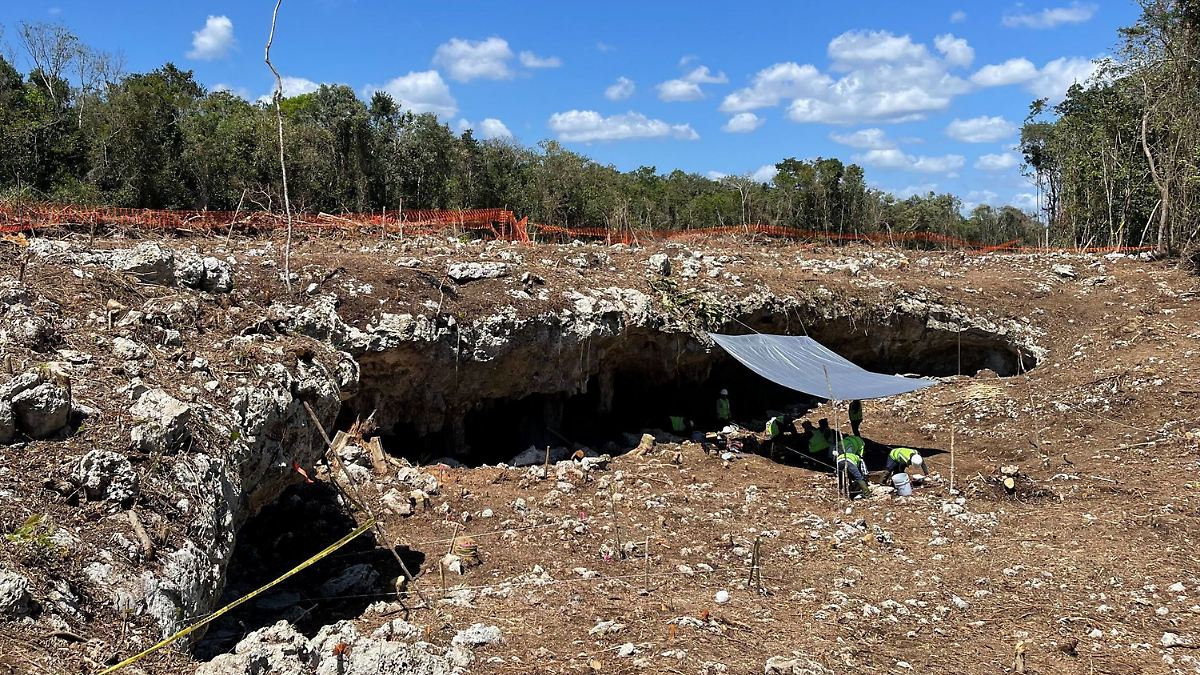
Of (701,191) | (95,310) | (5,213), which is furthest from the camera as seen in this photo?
A: (701,191)

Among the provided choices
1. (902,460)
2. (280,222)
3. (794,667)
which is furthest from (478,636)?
(280,222)

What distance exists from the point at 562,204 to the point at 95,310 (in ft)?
54.4

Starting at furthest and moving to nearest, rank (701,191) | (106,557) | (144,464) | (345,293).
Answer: (701,191) → (345,293) → (144,464) → (106,557)

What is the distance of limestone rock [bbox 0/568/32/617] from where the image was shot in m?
3.49

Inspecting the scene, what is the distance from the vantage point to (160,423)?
4.63 metres

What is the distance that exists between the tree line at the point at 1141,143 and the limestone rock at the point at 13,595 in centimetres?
1936

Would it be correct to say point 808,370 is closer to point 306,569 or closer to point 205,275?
point 306,569

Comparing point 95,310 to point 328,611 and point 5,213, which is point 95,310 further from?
point 5,213

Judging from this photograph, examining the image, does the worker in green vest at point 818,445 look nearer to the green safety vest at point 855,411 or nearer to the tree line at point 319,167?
the green safety vest at point 855,411

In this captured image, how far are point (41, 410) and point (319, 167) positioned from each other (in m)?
16.2

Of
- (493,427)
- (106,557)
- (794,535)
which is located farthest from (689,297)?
(106,557)

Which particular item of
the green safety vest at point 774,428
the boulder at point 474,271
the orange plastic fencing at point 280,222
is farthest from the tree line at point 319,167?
the green safety vest at point 774,428

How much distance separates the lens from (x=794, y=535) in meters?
7.70

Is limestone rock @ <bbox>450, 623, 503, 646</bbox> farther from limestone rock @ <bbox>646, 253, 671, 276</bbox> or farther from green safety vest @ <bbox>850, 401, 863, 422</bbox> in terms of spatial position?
limestone rock @ <bbox>646, 253, 671, 276</bbox>
